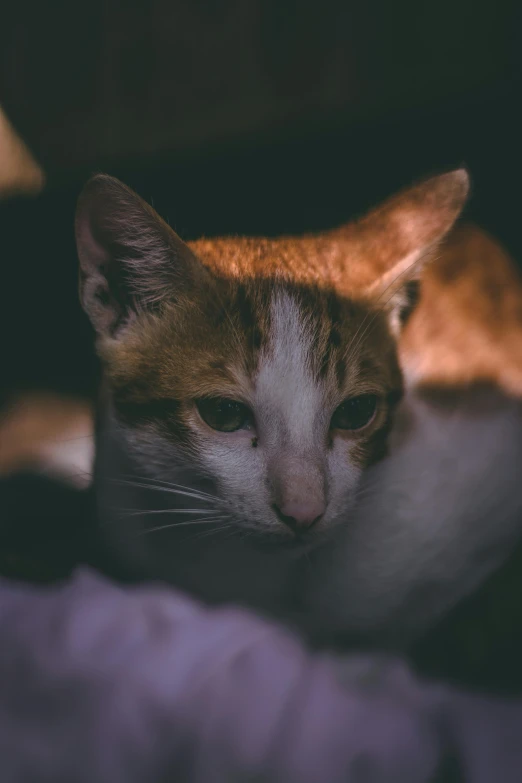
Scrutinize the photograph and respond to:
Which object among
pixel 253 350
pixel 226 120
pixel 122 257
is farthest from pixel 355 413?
pixel 226 120

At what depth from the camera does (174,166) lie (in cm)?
104

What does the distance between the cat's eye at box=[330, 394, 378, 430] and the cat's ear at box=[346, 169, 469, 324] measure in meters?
0.14

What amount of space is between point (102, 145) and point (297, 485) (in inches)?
23.6

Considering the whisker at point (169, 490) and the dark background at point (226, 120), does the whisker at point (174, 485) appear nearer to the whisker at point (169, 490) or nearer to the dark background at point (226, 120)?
the whisker at point (169, 490)

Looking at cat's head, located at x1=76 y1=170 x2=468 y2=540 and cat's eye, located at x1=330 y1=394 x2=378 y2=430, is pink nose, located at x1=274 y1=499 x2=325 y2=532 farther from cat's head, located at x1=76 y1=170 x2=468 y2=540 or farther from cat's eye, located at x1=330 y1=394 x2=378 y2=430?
cat's eye, located at x1=330 y1=394 x2=378 y2=430

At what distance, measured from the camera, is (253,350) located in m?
0.77

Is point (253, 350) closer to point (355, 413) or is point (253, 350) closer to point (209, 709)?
point (355, 413)

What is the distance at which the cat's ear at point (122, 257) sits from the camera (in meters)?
0.72

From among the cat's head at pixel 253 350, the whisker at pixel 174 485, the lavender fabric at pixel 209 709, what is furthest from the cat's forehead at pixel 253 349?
the lavender fabric at pixel 209 709

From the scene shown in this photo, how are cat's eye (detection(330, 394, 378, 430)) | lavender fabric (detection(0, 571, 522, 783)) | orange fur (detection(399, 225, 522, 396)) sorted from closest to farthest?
lavender fabric (detection(0, 571, 522, 783)), cat's eye (detection(330, 394, 378, 430)), orange fur (detection(399, 225, 522, 396))

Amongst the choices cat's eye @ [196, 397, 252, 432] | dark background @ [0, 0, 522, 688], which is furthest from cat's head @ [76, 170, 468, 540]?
dark background @ [0, 0, 522, 688]

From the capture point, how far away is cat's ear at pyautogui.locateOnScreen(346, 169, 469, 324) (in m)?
0.86

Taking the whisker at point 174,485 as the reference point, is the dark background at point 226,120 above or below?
above

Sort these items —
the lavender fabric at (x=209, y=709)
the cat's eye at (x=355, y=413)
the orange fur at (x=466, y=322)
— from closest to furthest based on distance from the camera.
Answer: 1. the lavender fabric at (x=209, y=709)
2. the cat's eye at (x=355, y=413)
3. the orange fur at (x=466, y=322)
